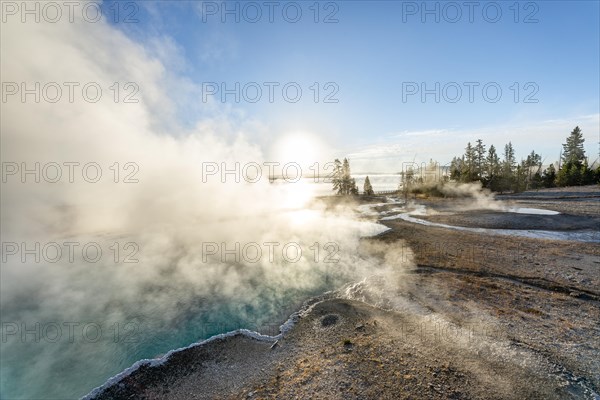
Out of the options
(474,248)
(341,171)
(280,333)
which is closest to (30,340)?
(280,333)

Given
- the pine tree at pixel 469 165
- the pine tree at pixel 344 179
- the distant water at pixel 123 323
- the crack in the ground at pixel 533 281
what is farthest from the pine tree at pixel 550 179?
the distant water at pixel 123 323

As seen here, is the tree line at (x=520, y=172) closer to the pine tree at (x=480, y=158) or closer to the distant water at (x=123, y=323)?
the pine tree at (x=480, y=158)

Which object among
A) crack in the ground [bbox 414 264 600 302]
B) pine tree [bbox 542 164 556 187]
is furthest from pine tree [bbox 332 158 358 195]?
crack in the ground [bbox 414 264 600 302]

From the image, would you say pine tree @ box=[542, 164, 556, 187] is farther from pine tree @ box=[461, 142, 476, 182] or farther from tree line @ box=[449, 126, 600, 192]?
pine tree @ box=[461, 142, 476, 182]

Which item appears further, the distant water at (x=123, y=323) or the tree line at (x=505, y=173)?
the tree line at (x=505, y=173)

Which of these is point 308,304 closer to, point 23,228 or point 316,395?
point 316,395

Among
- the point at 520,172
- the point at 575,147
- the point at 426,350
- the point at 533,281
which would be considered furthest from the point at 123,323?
the point at 575,147

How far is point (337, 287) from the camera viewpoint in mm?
14602

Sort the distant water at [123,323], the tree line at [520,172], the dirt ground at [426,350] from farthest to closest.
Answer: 1. the tree line at [520,172]
2. the distant water at [123,323]
3. the dirt ground at [426,350]

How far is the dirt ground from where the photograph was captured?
23.9 feet

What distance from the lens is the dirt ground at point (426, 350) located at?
728 centimetres

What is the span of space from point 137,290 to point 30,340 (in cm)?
417

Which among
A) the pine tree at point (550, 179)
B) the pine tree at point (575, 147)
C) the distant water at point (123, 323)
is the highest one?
the pine tree at point (575, 147)

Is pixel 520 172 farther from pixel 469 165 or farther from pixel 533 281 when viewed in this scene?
pixel 533 281
